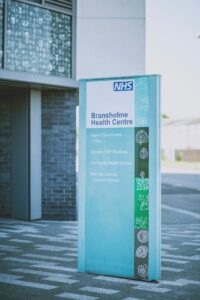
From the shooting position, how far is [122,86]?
719 centimetres

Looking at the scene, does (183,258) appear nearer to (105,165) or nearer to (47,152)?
(105,165)

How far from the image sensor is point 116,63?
13.1 m

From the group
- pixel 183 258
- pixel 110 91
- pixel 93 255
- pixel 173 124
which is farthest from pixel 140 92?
pixel 173 124

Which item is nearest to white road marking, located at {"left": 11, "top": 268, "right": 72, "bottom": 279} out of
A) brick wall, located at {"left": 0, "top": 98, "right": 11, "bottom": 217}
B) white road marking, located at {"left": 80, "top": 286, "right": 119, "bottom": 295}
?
white road marking, located at {"left": 80, "top": 286, "right": 119, "bottom": 295}

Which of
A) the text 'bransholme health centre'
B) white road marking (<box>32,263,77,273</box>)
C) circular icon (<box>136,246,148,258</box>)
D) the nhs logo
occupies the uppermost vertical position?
the nhs logo

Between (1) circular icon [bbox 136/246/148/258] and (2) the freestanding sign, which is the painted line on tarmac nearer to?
(2) the freestanding sign

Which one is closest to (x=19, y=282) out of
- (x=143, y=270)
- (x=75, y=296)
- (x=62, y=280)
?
(x=62, y=280)

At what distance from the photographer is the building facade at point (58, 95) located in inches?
495

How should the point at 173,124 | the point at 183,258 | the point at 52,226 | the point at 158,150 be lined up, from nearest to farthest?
the point at 158,150 < the point at 183,258 < the point at 52,226 < the point at 173,124

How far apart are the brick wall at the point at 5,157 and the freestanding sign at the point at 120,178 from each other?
6.02 meters

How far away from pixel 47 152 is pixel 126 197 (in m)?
5.95

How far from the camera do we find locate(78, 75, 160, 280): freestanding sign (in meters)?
6.98

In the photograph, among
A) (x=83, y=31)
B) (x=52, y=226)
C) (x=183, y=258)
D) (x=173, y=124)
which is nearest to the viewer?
(x=183, y=258)

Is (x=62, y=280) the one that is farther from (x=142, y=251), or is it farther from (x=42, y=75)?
(x=42, y=75)
